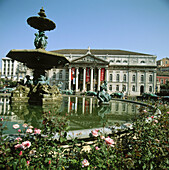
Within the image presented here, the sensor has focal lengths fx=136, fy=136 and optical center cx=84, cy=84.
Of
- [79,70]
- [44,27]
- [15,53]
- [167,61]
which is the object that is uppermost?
[167,61]

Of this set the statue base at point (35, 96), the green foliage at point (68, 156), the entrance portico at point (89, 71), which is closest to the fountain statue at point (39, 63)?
the statue base at point (35, 96)

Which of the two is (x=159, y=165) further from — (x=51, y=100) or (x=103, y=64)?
(x=103, y=64)

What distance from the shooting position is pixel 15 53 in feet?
24.5

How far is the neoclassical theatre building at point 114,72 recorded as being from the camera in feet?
166

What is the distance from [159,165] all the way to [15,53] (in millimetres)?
7954

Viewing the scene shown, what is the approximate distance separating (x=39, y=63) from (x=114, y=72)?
47.5 m

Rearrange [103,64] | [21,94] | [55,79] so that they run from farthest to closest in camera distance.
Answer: [55,79] < [103,64] < [21,94]

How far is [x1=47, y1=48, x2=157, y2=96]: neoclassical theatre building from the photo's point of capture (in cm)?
5072

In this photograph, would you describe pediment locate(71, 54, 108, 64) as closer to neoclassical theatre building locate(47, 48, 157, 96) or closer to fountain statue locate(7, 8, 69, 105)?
neoclassical theatre building locate(47, 48, 157, 96)

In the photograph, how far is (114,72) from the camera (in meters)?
53.9

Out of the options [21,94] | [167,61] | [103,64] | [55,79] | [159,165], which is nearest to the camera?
[159,165]

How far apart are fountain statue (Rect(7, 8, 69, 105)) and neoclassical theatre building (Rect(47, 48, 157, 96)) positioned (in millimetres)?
41184

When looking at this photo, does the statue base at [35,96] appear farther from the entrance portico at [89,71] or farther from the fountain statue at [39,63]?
the entrance portico at [89,71]

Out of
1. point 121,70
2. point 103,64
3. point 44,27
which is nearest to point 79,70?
point 103,64
